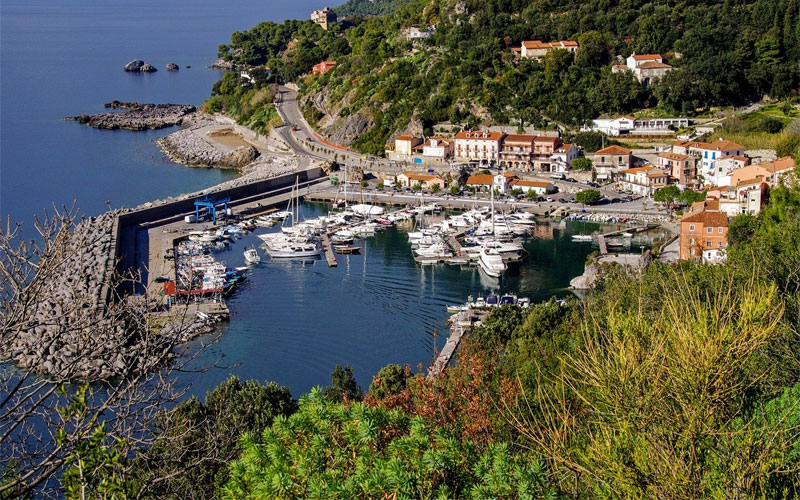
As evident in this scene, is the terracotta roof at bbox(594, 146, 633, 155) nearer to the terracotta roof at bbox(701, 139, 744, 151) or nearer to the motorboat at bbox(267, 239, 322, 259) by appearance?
the terracotta roof at bbox(701, 139, 744, 151)

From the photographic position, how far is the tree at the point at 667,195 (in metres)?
23.0

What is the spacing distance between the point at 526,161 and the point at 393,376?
1703 cm

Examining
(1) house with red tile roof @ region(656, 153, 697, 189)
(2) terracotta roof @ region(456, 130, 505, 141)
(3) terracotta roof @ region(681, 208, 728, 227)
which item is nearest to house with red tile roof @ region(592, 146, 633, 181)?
(1) house with red tile roof @ region(656, 153, 697, 189)

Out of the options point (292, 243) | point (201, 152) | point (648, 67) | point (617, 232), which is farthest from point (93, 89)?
point (617, 232)

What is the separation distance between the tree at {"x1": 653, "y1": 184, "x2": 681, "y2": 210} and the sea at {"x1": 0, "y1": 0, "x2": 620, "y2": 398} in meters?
3.16

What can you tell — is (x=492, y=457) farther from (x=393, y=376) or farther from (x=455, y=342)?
(x=455, y=342)

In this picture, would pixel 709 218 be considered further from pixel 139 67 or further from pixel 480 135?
pixel 139 67

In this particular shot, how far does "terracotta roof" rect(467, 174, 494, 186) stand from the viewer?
25656mm

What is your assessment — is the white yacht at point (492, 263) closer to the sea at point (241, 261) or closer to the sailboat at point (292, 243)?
the sea at point (241, 261)

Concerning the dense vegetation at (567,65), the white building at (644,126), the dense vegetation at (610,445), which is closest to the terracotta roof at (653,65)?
the dense vegetation at (567,65)

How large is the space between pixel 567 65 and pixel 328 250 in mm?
14184

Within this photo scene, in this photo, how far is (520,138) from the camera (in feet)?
90.0

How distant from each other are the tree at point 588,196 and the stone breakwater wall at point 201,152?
41.4 ft

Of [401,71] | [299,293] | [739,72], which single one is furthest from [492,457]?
[401,71]
